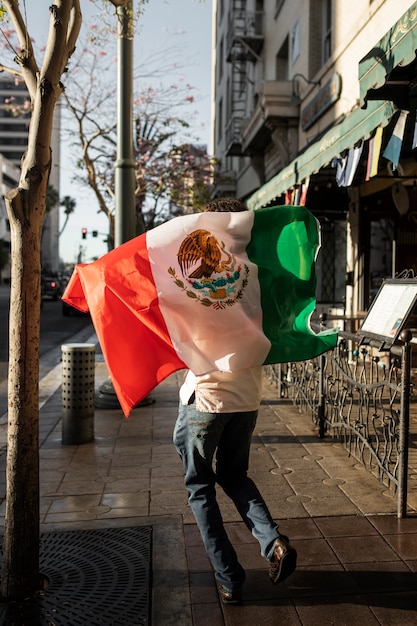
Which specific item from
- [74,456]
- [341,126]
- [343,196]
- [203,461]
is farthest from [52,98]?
[343,196]

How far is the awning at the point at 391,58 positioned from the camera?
5453 mm

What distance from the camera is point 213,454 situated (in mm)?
3148

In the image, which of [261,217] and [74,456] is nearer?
[261,217]

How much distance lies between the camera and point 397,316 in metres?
4.66

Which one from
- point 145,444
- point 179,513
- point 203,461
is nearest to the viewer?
point 203,461

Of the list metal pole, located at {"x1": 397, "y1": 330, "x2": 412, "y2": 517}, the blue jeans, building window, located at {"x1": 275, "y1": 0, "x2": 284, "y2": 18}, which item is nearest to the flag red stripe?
the blue jeans

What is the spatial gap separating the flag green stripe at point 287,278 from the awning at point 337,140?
329 centimetres

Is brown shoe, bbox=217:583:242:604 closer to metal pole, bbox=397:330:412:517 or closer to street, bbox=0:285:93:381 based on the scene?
metal pole, bbox=397:330:412:517

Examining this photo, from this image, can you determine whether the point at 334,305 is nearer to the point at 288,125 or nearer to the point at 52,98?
the point at 288,125

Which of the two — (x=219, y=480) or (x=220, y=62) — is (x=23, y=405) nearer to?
(x=219, y=480)

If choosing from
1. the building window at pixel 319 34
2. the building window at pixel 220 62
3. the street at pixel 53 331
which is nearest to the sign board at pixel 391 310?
the street at pixel 53 331

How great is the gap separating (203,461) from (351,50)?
10.5 meters

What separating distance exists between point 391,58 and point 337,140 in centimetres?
186

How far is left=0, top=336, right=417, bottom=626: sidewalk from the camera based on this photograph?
3088mm
